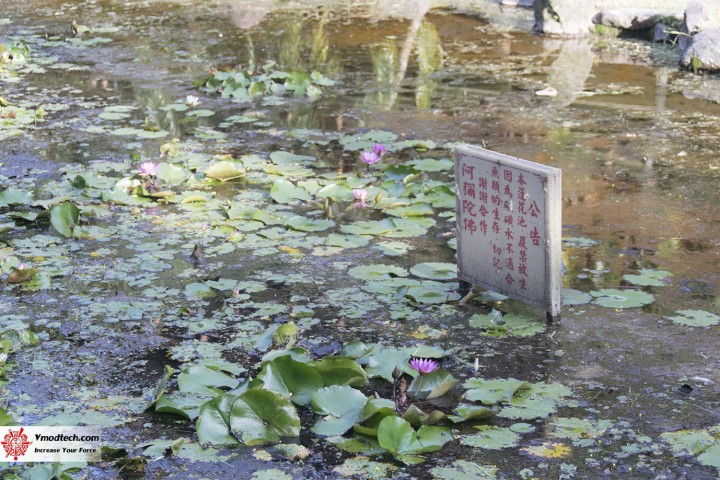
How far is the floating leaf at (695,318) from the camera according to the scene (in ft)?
11.5

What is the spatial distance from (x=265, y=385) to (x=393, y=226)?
1.76 m

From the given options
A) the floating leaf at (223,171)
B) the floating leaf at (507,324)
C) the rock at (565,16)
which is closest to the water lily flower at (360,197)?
the floating leaf at (223,171)

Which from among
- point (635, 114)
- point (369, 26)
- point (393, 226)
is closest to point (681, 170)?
point (635, 114)

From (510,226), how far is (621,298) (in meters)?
0.57

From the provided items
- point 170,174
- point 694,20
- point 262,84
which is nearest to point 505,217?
point 170,174

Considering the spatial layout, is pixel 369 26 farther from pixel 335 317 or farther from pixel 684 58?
pixel 335 317


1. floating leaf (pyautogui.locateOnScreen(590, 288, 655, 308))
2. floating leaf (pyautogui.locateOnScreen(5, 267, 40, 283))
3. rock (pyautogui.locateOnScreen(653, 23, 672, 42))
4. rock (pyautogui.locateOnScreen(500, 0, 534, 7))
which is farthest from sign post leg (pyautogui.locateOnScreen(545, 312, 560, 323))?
rock (pyautogui.locateOnScreen(500, 0, 534, 7))

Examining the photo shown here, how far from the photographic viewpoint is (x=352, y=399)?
2.94 metres

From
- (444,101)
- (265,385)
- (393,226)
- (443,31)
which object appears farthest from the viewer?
(443,31)

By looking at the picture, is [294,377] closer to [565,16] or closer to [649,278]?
[649,278]

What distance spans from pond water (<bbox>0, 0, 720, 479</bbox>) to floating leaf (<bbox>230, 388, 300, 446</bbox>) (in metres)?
0.05

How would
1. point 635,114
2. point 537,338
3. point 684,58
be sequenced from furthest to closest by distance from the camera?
point 684,58, point 635,114, point 537,338

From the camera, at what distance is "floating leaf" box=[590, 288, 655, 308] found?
3681mm

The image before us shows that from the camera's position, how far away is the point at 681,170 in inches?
213
